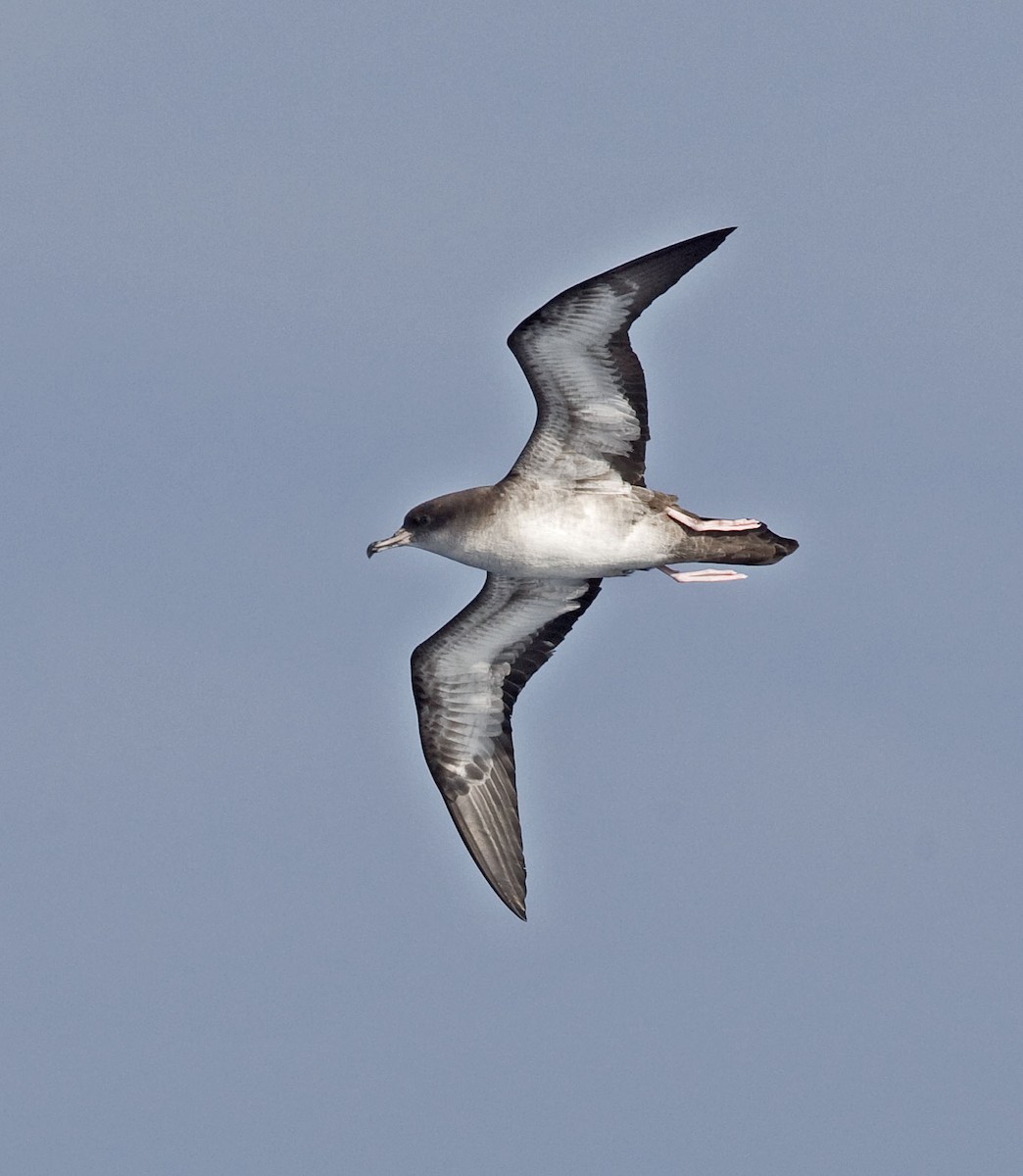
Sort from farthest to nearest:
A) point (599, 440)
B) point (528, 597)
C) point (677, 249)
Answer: point (528, 597)
point (599, 440)
point (677, 249)

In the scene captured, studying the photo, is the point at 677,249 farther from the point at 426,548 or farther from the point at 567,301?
the point at 426,548

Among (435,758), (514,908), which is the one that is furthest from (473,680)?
(514,908)

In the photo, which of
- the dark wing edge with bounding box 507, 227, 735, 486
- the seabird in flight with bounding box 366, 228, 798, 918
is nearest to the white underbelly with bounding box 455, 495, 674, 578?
the seabird in flight with bounding box 366, 228, 798, 918

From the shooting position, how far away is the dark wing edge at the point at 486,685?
2652 centimetres

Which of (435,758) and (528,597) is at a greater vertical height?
(528,597)

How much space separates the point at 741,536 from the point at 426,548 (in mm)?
3536

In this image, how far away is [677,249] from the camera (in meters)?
23.2

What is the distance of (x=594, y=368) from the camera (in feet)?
79.0

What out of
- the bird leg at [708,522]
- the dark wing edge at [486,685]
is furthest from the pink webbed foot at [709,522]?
the dark wing edge at [486,685]

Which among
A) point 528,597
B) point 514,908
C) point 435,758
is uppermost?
point 528,597

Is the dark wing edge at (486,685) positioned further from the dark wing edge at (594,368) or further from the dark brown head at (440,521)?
the dark wing edge at (594,368)

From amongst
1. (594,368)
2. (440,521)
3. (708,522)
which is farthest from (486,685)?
(594,368)

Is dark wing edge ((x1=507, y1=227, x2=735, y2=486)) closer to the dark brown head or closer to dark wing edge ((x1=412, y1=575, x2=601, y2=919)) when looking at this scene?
the dark brown head

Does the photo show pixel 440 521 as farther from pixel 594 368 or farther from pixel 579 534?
pixel 594 368
